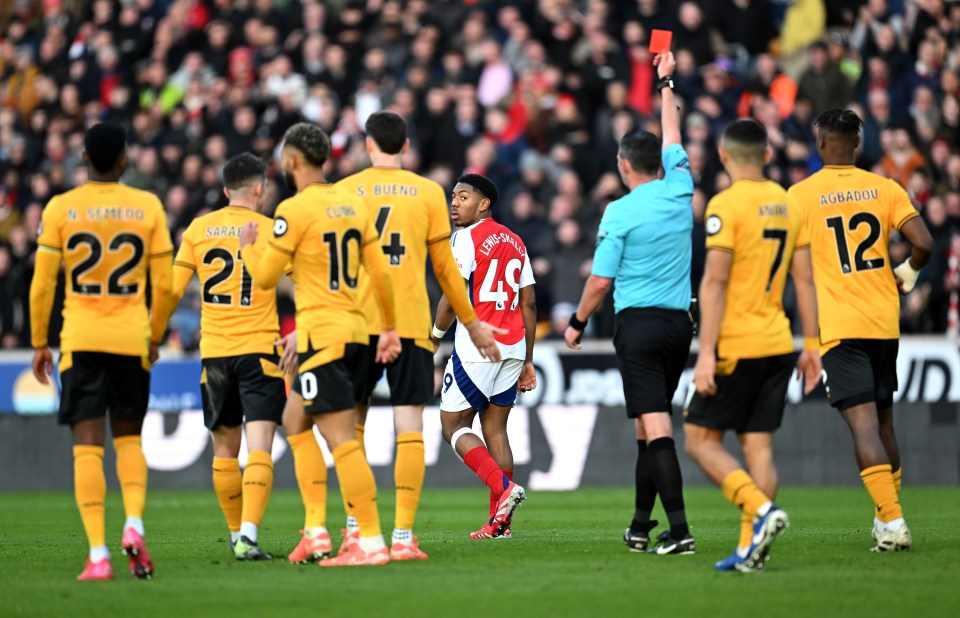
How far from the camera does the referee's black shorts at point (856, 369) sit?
10.2 m

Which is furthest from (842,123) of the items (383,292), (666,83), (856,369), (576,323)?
(383,292)

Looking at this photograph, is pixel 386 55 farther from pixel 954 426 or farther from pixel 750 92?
pixel 954 426

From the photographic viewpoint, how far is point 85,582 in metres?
8.80

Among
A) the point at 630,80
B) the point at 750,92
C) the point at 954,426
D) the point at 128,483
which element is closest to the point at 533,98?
the point at 630,80

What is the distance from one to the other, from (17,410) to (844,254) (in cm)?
1292

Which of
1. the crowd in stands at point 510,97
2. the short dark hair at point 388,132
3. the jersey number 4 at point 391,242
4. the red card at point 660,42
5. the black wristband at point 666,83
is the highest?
the crowd in stands at point 510,97

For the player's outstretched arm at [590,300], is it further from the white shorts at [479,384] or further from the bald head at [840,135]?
the white shorts at [479,384]

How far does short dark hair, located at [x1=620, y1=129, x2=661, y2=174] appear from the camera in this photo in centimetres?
988

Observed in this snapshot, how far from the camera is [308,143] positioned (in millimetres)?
9398

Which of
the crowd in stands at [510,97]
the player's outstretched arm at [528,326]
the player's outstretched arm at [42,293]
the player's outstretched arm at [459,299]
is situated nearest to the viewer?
the player's outstretched arm at [42,293]

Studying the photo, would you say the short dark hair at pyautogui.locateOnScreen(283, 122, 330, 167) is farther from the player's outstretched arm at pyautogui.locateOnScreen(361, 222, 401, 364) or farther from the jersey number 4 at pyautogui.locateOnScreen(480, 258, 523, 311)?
the jersey number 4 at pyautogui.locateOnScreen(480, 258, 523, 311)

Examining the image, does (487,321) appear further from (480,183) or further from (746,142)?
(746,142)

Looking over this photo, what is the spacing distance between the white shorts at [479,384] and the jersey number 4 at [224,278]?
→ 8.11ft

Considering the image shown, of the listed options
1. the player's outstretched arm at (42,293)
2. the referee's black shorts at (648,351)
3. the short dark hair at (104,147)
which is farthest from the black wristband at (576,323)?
the player's outstretched arm at (42,293)
